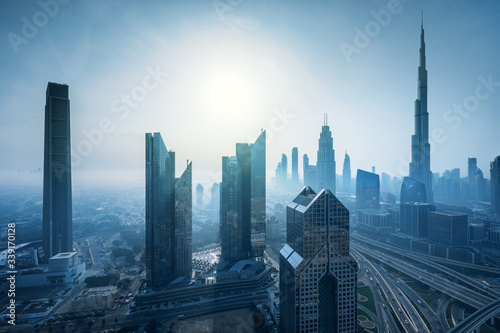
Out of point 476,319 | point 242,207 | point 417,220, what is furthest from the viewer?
point 417,220

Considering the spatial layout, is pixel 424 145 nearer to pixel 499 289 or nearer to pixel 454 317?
pixel 499 289

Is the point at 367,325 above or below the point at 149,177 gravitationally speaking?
below

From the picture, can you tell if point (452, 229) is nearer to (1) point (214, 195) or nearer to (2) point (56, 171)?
(2) point (56, 171)

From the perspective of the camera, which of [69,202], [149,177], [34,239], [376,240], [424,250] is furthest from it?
[376,240]

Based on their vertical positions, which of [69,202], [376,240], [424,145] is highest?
[424,145]

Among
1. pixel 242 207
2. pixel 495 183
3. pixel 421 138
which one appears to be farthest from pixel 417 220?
pixel 495 183

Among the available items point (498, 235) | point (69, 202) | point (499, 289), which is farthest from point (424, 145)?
point (69, 202)
